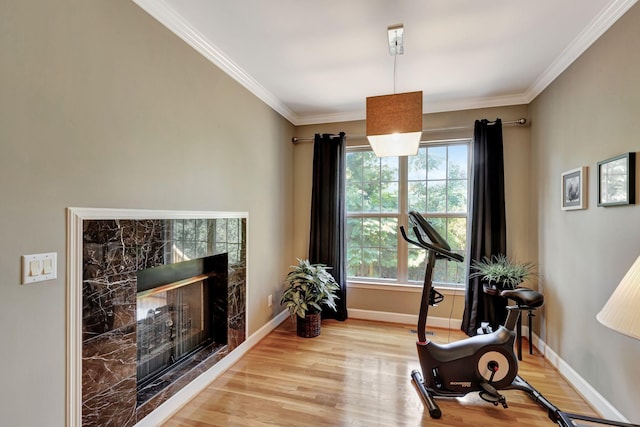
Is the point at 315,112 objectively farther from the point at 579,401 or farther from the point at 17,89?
the point at 579,401

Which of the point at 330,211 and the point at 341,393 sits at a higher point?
the point at 330,211

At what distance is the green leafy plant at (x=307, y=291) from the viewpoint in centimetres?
308

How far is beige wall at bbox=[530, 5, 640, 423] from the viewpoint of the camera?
1709 mm

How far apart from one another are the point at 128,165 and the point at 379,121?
1.56 m

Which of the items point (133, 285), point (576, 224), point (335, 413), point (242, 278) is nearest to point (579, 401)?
point (576, 224)

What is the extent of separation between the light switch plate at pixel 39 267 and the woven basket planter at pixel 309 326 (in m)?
2.27

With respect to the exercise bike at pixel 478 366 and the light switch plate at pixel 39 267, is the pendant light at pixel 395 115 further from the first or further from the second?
the light switch plate at pixel 39 267

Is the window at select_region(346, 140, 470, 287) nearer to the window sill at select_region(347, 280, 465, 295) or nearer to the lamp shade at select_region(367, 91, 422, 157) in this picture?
the window sill at select_region(347, 280, 465, 295)

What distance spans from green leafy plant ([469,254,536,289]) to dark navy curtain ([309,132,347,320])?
1483 millimetres

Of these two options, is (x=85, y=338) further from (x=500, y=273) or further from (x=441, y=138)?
(x=441, y=138)

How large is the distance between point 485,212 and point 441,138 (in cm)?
97

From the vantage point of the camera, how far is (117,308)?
1.58 meters

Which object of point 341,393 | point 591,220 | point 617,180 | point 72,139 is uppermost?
point 72,139

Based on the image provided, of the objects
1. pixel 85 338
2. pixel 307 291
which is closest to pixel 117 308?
pixel 85 338
